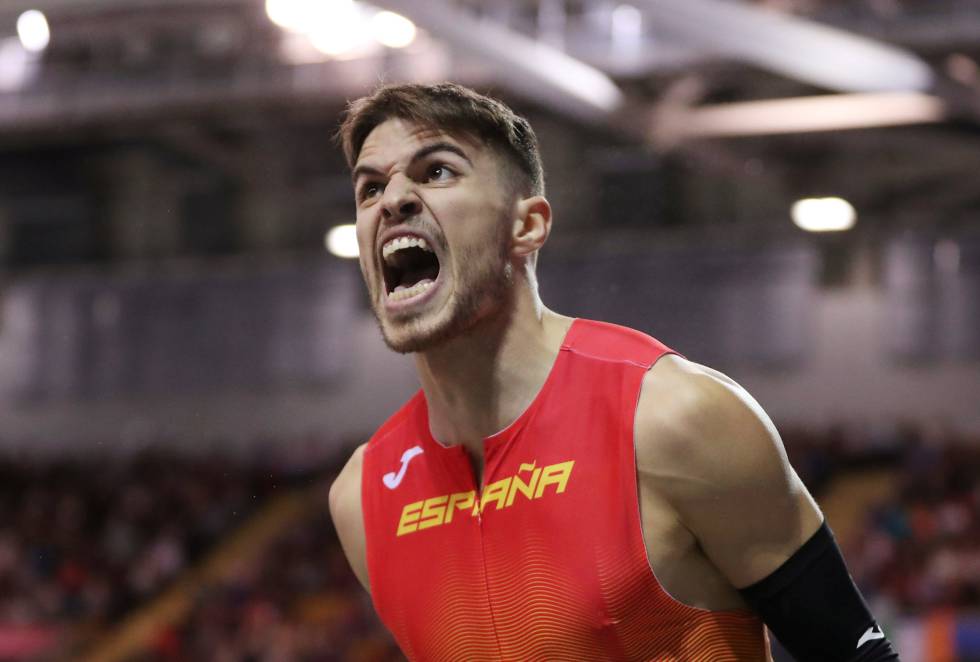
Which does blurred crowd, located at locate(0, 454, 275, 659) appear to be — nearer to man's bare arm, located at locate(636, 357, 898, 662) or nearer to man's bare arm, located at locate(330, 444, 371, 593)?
man's bare arm, located at locate(330, 444, 371, 593)

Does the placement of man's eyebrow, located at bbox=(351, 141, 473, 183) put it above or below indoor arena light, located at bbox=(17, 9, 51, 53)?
above

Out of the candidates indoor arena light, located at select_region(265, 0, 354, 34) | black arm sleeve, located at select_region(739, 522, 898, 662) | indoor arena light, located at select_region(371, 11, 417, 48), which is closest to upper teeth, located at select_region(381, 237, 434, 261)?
black arm sleeve, located at select_region(739, 522, 898, 662)

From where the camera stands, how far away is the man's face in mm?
2188

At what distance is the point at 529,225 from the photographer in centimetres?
235

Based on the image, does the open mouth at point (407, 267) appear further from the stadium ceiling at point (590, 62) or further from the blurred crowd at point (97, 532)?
the blurred crowd at point (97, 532)

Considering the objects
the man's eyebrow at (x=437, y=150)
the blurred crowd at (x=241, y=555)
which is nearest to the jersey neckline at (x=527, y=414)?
the man's eyebrow at (x=437, y=150)

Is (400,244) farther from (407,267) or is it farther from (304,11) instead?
(304,11)

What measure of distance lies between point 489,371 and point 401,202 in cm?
36

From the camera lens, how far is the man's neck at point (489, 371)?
2293 mm

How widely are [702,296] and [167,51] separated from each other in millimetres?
7325

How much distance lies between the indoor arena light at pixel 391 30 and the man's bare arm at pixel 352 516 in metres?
8.89

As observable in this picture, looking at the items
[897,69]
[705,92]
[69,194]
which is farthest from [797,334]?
[69,194]

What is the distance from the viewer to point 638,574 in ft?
6.80

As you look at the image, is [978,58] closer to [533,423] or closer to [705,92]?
[705,92]
